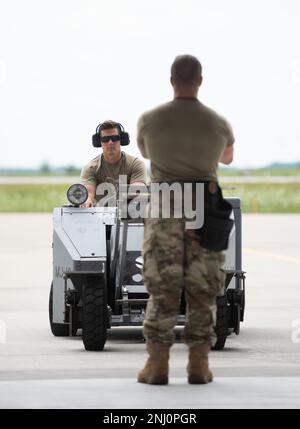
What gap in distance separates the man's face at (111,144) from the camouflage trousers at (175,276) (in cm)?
413

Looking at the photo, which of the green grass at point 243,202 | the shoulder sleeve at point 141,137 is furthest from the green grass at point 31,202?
the shoulder sleeve at point 141,137

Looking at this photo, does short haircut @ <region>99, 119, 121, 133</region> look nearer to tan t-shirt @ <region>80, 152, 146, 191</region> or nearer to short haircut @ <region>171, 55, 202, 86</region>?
tan t-shirt @ <region>80, 152, 146, 191</region>

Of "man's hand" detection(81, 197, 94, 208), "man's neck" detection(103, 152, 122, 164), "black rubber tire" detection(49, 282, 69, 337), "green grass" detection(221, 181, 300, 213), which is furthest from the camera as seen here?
"green grass" detection(221, 181, 300, 213)

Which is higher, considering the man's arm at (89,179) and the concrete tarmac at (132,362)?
the man's arm at (89,179)

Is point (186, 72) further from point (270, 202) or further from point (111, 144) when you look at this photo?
point (270, 202)

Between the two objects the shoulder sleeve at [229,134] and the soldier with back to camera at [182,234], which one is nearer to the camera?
the soldier with back to camera at [182,234]

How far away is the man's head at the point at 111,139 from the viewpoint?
45.4 ft

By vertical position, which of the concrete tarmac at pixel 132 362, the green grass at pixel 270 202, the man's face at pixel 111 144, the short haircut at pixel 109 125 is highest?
the green grass at pixel 270 202

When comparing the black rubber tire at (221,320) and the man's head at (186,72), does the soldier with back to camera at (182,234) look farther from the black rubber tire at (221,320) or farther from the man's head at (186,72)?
the black rubber tire at (221,320)

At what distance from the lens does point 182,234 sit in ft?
31.8

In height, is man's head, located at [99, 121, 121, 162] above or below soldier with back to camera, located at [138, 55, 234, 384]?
above

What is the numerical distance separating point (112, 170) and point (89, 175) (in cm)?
21

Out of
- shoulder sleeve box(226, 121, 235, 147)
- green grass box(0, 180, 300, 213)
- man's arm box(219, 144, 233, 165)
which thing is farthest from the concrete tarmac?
green grass box(0, 180, 300, 213)

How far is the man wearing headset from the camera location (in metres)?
13.9
